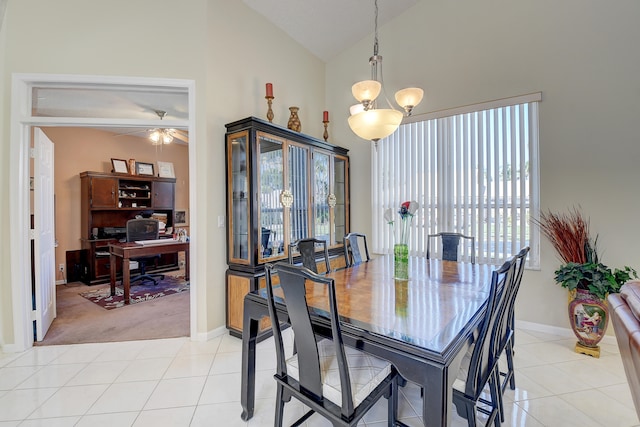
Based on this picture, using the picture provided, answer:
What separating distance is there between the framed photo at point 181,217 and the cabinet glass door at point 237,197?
416 centimetres

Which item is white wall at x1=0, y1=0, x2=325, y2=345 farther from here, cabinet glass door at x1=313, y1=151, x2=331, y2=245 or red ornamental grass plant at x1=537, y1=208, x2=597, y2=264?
red ornamental grass plant at x1=537, y1=208, x2=597, y2=264

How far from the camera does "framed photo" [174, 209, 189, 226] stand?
6.45 meters

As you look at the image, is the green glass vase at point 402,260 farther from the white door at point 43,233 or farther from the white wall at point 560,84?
the white door at point 43,233

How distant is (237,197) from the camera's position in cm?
A: 297

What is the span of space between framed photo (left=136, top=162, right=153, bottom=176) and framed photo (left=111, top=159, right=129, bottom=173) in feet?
0.64

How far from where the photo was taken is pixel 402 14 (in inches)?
147

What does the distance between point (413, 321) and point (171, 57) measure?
3.15 meters

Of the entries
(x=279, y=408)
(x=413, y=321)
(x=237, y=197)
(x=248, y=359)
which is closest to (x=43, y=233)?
(x=237, y=197)

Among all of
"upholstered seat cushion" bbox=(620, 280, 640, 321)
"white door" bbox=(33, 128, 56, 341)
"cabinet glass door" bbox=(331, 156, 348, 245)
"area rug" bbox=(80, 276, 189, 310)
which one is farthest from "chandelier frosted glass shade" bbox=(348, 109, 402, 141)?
"area rug" bbox=(80, 276, 189, 310)

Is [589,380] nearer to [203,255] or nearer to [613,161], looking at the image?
[613,161]

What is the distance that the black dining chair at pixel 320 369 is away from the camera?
1188mm

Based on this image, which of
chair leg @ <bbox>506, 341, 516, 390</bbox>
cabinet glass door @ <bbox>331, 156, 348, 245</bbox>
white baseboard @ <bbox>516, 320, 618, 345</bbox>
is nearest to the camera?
chair leg @ <bbox>506, 341, 516, 390</bbox>

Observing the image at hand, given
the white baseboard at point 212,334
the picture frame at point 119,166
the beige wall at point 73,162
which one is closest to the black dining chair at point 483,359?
the white baseboard at point 212,334

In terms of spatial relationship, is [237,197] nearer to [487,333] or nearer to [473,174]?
[487,333]
